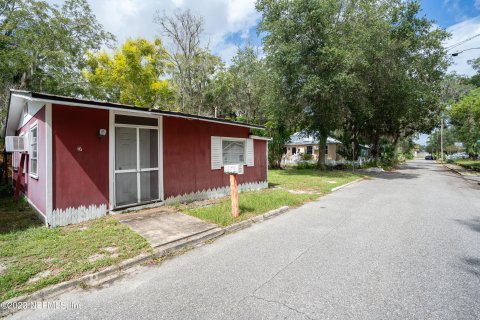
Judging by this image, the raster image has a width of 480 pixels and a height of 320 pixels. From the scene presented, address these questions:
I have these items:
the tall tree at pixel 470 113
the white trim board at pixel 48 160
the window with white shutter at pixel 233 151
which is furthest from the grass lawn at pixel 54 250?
the tall tree at pixel 470 113

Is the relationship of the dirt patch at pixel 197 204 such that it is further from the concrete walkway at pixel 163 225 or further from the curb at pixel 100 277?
the curb at pixel 100 277

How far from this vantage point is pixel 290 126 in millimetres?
21594

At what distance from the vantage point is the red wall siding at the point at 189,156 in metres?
7.40

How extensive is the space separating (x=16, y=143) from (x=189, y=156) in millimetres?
5617

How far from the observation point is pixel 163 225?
5469 millimetres

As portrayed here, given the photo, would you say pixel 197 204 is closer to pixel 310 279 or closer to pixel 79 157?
pixel 79 157

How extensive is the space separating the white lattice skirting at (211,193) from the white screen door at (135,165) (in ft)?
2.29

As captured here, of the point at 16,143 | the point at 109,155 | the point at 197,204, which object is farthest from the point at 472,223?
the point at 16,143

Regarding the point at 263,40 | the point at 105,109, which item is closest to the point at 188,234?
the point at 105,109

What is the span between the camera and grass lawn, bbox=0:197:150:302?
10.6 ft

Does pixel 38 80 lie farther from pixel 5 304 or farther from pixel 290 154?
pixel 290 154

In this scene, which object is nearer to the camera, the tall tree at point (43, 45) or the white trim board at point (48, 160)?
the white trim board at point (48, 160)

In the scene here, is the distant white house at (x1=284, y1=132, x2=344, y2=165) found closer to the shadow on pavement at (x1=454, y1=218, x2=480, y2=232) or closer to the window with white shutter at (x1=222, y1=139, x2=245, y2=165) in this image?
the window with white shutter at (x1=222, y1=139, x2=245, y2=165)

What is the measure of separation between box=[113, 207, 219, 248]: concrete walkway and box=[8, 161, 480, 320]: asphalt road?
0.58 m
